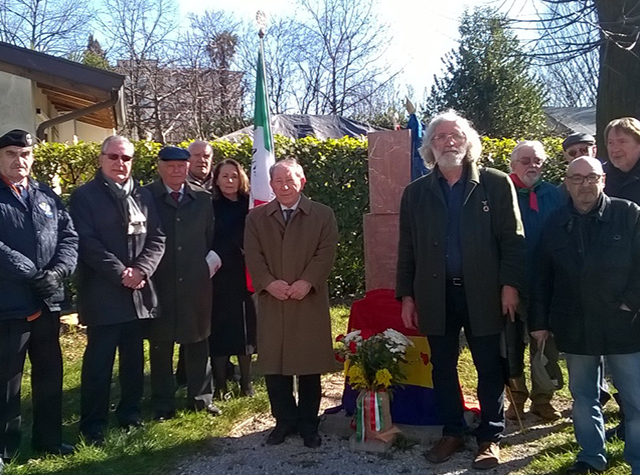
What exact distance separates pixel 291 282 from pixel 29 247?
5.32 feet

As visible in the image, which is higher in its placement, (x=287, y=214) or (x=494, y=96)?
(x=494, y=96)

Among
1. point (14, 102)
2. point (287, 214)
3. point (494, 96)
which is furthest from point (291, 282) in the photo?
point (494, 96)

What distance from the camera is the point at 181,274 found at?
4777mm

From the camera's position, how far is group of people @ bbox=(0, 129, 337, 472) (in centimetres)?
391

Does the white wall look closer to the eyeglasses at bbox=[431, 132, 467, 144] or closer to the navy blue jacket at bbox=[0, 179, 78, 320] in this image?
the navy blue jacket at bbox=[0, 179, 78, 320]

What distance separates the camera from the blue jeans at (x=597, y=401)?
11.2 feet

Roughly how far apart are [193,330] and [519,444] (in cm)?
242

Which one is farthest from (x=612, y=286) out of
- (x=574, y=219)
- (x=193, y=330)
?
(x=193, y=330)

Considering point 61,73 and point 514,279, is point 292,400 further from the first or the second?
point 61,73

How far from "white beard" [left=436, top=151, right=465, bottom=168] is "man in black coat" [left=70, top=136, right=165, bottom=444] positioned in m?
2.10

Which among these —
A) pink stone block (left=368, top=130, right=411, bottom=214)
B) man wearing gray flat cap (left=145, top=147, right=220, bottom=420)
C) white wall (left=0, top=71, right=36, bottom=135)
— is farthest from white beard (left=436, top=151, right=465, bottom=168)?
white wall (left=0, top=71, right=36, bottom=135)

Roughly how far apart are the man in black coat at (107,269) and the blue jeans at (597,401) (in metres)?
2.79

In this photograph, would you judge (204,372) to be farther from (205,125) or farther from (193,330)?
(205,125)

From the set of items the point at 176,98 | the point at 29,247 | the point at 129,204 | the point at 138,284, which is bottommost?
the point at 138,284
